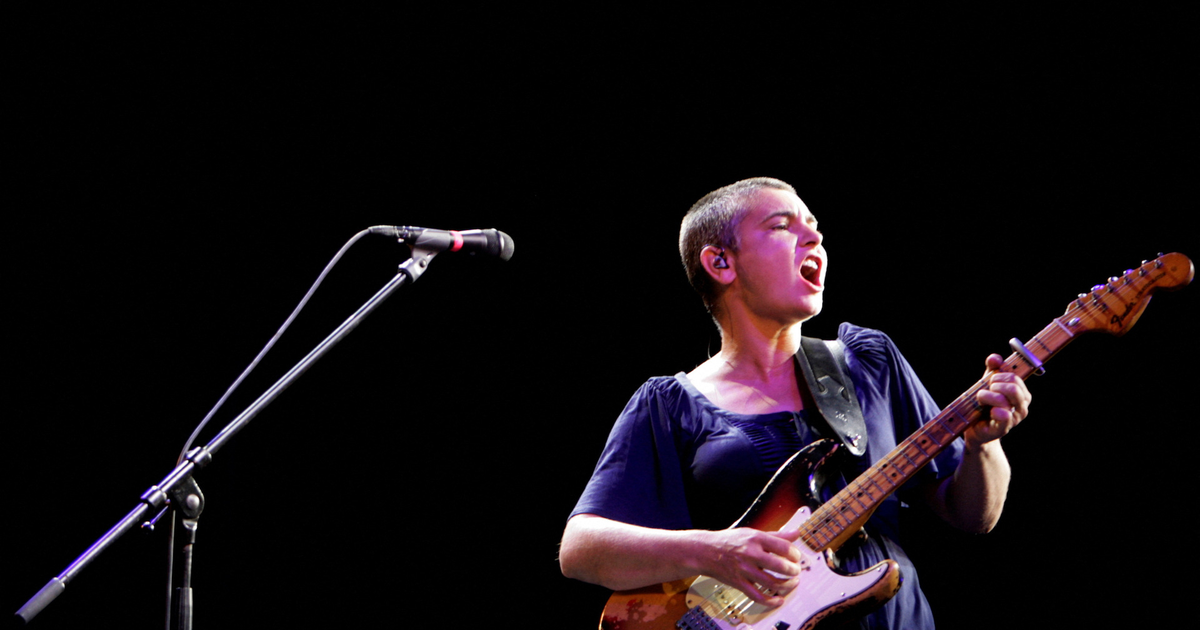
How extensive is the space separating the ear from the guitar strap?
297mm

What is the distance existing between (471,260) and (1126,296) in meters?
1.84

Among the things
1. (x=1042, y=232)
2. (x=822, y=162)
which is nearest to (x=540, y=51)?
(x=822, y=162)

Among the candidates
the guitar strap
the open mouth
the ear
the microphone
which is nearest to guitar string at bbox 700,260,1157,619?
the guitar strap

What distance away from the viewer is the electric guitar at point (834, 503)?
1863 mm

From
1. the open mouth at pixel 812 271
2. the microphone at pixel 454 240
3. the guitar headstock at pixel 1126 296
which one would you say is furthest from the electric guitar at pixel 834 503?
the microphone at pixel 454 240

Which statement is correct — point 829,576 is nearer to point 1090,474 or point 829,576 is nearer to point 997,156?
point 1090,474

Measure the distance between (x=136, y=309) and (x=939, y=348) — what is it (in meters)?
3.05

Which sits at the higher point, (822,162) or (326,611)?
(822,162)

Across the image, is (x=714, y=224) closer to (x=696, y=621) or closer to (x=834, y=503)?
(x=834, y=503)

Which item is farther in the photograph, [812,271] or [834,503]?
[812,271]

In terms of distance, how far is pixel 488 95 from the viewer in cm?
360

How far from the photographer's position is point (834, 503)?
6.40ft

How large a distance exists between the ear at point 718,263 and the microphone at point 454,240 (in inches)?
26.7

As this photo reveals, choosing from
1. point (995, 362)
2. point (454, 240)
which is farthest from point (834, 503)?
point (454, 240)
